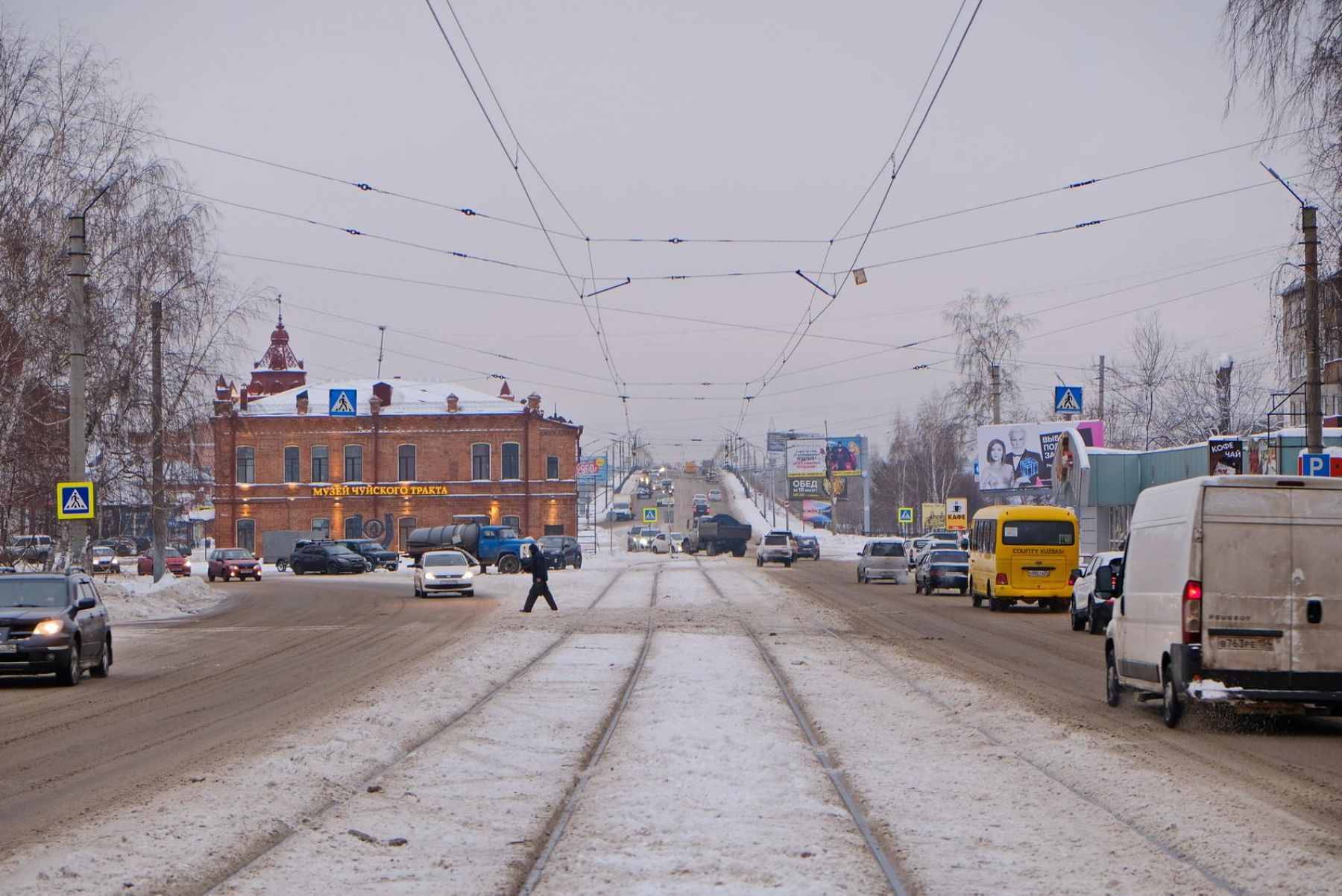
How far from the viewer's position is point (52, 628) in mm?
20062

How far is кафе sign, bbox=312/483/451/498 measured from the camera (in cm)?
9600

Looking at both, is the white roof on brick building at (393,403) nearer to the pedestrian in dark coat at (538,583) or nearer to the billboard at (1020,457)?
the billboard at (1020,457)

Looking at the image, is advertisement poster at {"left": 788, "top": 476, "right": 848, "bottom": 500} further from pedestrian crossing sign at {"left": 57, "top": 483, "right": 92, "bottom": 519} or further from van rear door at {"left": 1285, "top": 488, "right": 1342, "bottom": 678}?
van rear door at {"left": 1285, "top": 488, "right": 1342, "bottom": 678}

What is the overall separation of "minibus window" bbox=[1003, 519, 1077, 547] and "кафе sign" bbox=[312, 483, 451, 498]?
207 ft

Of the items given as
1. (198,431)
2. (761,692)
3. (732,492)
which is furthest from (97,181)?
(732,492)

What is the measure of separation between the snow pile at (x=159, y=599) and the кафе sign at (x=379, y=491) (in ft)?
148

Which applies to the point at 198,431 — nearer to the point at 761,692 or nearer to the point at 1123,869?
the point at 761,692

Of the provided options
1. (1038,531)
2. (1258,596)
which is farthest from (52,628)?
(1038,531)

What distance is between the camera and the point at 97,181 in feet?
125

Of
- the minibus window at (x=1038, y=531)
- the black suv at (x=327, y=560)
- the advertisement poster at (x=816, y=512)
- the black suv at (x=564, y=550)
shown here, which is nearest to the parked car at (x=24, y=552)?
the black suv at (x=327, y=560)

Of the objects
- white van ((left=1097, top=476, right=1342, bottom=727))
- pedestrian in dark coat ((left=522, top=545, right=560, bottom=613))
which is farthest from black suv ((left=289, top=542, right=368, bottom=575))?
white van ((left=1097, top=476, right=1342, bottom=727))

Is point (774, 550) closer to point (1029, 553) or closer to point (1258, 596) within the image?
point (1029, 553)

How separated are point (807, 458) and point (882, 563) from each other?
250 ft

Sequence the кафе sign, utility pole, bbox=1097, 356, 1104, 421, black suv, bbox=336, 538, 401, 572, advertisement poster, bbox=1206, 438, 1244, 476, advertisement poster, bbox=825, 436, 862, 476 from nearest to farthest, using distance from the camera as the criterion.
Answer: advertisement poster, bbox=1206, 438, 1244, 476, utility pole, bbox=1097, 356, 1104, 421, black suv, bbox=336, 538, 401, 572, the кафе sign, advertisement poster, bbox=825, 436, 862, 476
